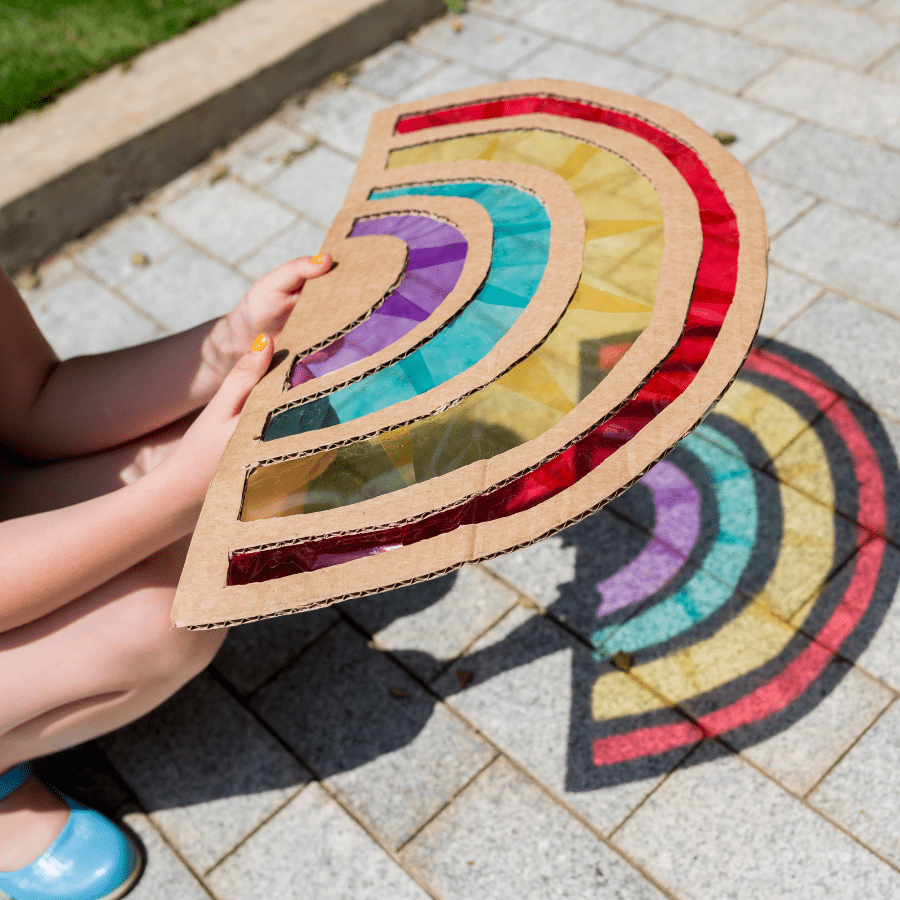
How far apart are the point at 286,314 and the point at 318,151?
2.78 m

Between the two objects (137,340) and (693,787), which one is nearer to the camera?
(693,787)

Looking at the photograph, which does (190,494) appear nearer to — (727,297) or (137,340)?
(727,297)

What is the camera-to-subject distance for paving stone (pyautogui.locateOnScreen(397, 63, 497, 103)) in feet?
16.0

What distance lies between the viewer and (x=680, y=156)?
7.07 feet

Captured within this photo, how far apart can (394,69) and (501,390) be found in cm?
394

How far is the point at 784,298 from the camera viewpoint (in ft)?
11.6

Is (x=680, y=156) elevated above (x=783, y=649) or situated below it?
above

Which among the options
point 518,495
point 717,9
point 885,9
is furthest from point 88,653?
point 885,9

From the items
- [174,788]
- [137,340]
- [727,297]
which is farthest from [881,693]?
[137,340]

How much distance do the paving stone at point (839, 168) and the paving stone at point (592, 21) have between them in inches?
49.3

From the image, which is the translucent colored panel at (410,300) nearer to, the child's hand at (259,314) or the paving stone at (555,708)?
the child's hand at (259,314)

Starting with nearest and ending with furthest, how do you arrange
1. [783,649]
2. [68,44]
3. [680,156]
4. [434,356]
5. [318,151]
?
[434,356] → [680,156] → [783,649] → [318,151] → [68,44]

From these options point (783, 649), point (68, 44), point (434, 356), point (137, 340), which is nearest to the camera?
point (434, 356)

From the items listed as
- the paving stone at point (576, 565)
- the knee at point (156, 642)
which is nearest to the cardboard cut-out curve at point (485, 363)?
the knee at point (156, 642)
